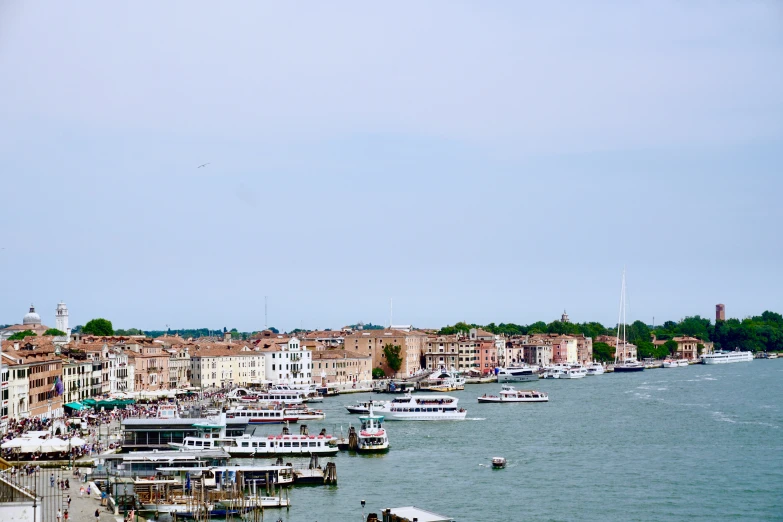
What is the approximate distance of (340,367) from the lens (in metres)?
63.8

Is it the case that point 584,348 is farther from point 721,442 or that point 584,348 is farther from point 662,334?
point 721,442

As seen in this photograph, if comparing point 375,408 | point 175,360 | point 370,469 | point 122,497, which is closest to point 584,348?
point 175,360

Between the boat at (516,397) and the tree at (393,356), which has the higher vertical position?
the tree at (393,356)

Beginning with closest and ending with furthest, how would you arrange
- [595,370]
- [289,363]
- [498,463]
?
[498,463] → [289,363] → [595,370]

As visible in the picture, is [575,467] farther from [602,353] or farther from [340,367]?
[602,353]

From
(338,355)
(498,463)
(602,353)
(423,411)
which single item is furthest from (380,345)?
(498,463)

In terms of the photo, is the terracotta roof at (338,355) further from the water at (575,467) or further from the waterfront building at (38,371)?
the waterfront building at (38,371)

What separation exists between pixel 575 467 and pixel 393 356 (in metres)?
42.0

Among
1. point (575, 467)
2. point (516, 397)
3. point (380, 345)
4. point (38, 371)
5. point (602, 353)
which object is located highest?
point (380, 345)

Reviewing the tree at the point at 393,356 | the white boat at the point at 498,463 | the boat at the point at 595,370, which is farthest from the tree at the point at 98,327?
the white boat at the point at 498,463

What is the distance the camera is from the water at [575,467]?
2169 centimetres

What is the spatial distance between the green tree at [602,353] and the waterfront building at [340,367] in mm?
37051

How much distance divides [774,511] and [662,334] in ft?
340

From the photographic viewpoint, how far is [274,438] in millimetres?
29797
